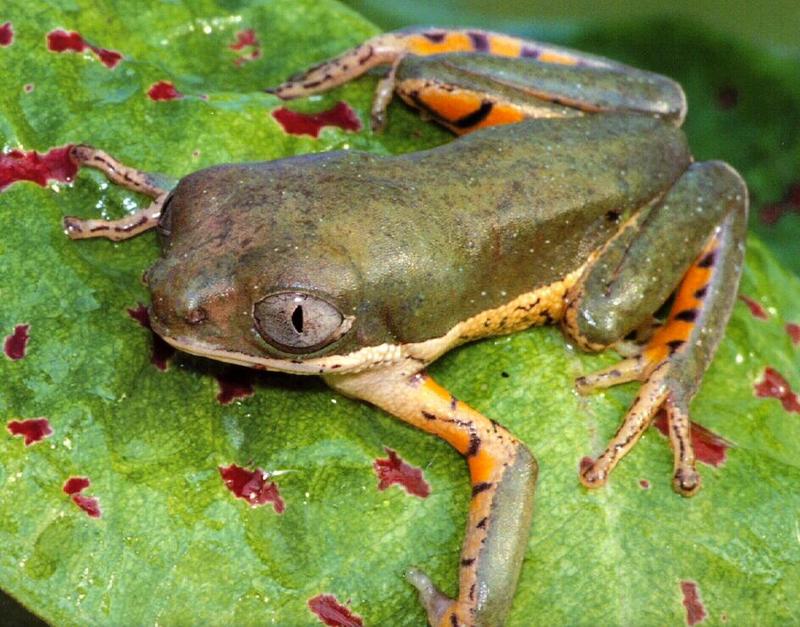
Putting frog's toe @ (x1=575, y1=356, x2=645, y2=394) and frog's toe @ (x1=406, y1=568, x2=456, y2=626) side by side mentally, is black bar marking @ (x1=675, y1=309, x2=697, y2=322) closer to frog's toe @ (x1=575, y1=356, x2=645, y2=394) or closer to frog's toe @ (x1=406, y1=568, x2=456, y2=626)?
frog's toe @ (x1=575, y1=356, x2=645, y2=394)

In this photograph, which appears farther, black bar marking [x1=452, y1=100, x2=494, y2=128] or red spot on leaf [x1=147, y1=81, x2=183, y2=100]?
black bar marking [x1=452, y1=100, x2=494, y2=128]

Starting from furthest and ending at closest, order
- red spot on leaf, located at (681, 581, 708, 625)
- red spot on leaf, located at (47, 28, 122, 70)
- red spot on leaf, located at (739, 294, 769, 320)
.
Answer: red spot on leaf, located at (739, 294, 769, 320)
red spot on leaf, located at (47, 28, 122, 70)
red spot on leaf, located at (681, 581, 708, 625)

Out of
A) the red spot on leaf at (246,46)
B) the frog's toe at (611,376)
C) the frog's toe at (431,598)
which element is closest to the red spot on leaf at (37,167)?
the red spot on leaf at (246,46)

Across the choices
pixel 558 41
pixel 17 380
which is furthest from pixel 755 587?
pixel 558 41


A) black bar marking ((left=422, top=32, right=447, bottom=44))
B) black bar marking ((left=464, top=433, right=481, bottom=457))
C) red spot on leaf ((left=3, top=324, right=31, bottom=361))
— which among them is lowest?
black bar marking ((left=464, top=433, right=481, bottom=457))

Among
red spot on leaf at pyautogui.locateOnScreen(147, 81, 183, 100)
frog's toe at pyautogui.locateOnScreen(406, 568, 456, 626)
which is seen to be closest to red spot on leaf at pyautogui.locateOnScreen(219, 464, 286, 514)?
frog's toe at pyautogui.locateOnScreen(406, 568, 456, 626)

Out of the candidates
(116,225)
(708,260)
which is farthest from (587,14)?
(116,225)

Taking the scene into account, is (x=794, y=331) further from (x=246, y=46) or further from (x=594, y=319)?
(x=246, y=46)
